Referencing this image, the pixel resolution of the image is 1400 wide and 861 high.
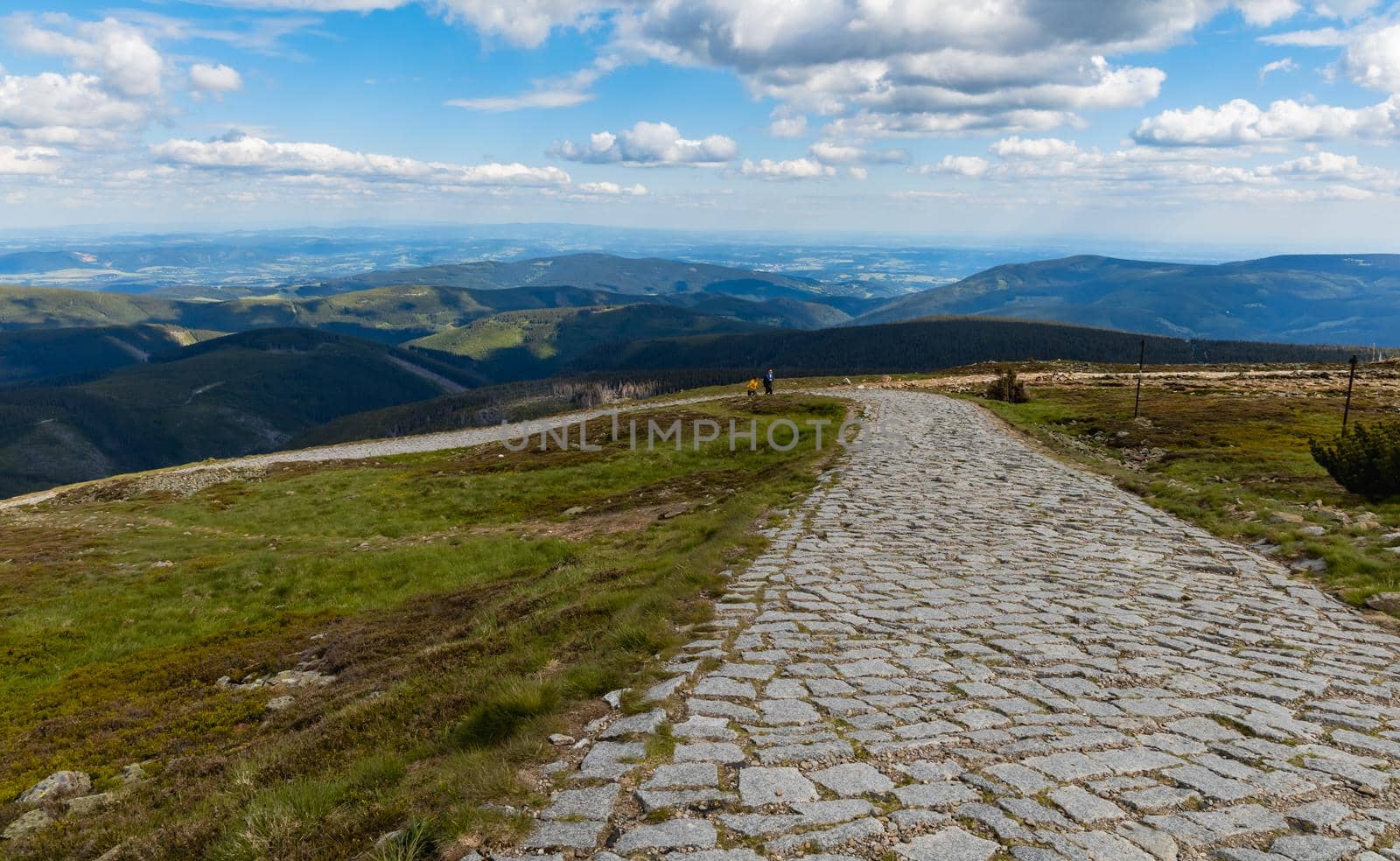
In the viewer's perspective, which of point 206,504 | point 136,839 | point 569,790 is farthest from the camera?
point 206,504

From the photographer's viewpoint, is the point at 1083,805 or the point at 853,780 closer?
the point at 1083,805

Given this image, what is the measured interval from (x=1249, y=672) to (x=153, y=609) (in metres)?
28.0

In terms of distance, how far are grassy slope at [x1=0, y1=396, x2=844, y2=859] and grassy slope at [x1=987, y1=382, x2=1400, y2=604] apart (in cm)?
1150

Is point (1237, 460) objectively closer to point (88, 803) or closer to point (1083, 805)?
point (1083, 805)

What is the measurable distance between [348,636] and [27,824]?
23.9 feet

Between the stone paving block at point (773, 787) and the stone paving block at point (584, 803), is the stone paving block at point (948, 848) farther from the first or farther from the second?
the stone paving block at point (584, 803)

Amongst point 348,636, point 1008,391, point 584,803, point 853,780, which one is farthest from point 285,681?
point 1008,391

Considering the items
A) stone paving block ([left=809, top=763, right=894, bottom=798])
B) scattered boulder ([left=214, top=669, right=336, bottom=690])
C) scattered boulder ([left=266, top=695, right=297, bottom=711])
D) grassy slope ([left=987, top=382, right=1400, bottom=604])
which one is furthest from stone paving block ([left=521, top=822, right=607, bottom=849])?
grassy slope ([left=987, top=382, right=1400, bottom=604])

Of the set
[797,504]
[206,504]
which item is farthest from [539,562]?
[206,504]

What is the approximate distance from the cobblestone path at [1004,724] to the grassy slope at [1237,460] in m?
1.78

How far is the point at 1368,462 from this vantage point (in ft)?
64.6

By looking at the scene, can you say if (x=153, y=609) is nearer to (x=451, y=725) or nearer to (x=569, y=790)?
(x=451, y=725)

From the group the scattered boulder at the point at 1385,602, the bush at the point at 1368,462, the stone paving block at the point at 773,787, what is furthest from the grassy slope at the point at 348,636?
the bush at the point at 1368,462

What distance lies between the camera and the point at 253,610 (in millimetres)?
21672
